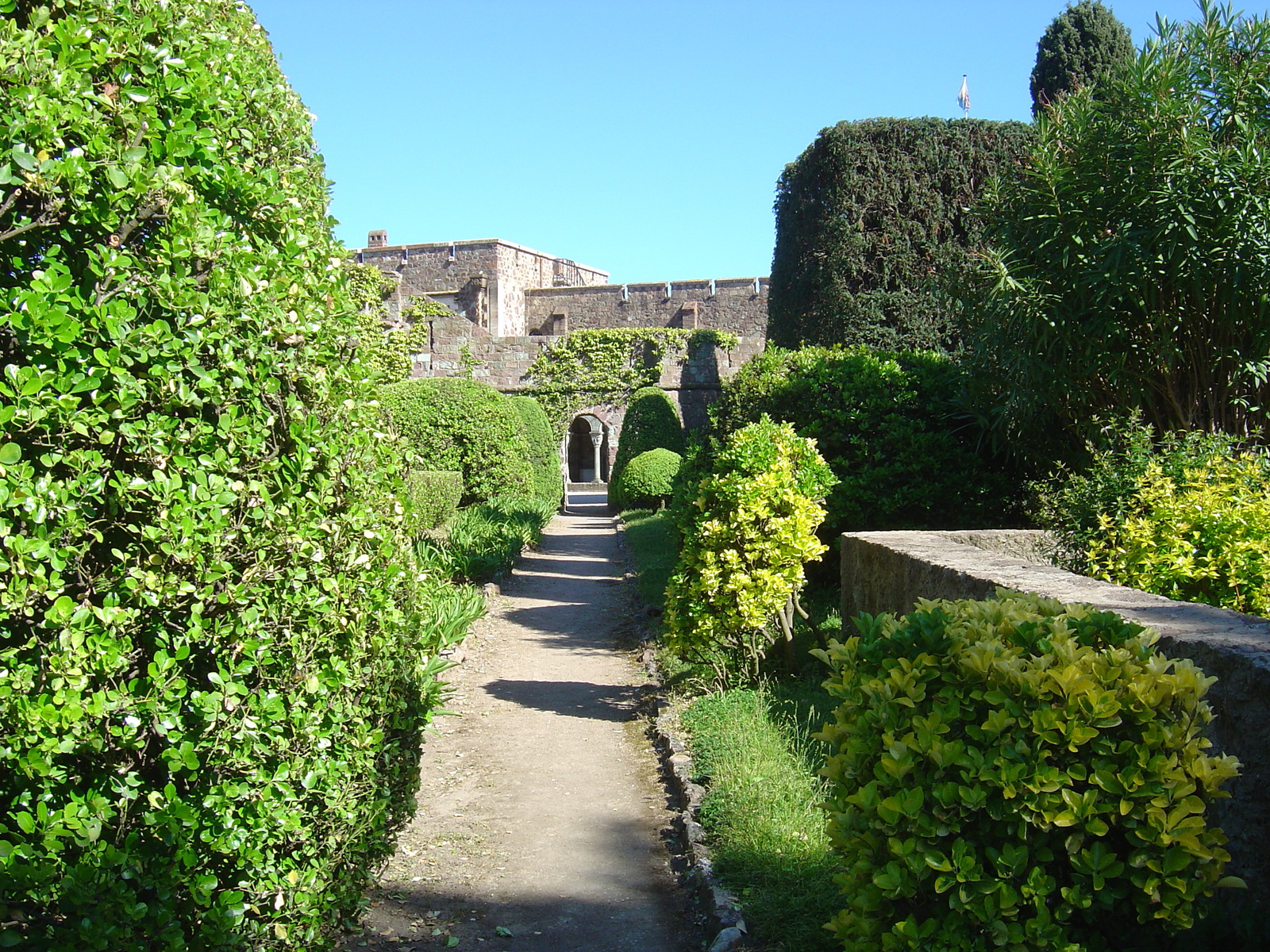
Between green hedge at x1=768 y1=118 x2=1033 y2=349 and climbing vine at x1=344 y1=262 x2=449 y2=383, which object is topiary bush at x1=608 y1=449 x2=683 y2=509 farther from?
green hedge at x1=768 y1=118 x2=1033 y2=349

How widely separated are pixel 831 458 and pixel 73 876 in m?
6.60

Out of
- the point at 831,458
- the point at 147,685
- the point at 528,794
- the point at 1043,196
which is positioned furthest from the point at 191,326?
the point at 831,458

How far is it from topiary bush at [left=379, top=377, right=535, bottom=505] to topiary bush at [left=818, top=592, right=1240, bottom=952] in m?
13.7

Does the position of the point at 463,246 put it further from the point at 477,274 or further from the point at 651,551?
the point at 651,551

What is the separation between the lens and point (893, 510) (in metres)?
7.75

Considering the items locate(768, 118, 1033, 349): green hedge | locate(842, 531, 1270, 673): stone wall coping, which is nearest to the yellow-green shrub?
locate(842, 531, 1270, 673): stone wall coping

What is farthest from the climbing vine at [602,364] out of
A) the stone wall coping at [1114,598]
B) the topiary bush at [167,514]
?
the topiary bush at [167,514]

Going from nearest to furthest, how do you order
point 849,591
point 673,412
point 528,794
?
point 528,794, point 849,591, point 673,412

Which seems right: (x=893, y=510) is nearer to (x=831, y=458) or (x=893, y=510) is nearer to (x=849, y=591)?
(x=831, y=458)

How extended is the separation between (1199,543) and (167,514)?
4.14 metres

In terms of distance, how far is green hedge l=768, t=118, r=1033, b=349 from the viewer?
11.0 meters

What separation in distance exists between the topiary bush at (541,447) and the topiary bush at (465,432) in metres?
3.71

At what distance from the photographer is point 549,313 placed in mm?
34625

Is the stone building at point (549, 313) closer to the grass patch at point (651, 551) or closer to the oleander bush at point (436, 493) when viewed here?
the grass patch at point (651, 551)
